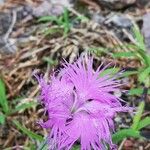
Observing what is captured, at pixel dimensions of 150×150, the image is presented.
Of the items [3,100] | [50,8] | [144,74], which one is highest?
[50,8]

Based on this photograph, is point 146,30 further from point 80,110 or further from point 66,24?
point 80,110

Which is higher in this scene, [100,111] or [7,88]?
[100,111]

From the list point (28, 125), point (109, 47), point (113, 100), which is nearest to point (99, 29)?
point (109, 47)

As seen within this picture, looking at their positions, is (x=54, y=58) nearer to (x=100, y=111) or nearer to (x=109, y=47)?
(x=109, y=47)

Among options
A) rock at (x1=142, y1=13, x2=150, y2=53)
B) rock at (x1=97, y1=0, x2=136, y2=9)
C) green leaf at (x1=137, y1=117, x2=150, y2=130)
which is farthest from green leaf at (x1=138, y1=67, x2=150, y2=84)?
rock at (x1=97, y1=0, x2=136, y2=9)

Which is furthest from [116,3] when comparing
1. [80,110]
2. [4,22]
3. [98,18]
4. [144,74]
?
[80,110]
